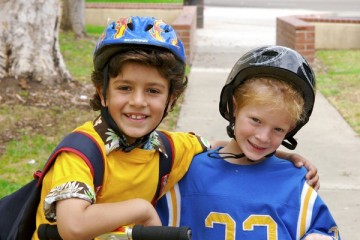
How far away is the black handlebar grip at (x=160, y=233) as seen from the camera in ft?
7.92

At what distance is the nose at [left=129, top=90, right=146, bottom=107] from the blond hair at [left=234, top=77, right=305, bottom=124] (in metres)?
0.44

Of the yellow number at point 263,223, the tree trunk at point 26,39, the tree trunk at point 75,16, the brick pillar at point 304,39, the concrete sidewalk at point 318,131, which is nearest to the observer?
the yellow number at point 263,223

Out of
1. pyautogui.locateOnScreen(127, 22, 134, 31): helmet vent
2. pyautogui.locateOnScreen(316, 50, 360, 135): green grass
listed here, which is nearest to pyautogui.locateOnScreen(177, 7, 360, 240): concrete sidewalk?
pyautogui.locateOnScreen(316, 50, 360, 135): green grass

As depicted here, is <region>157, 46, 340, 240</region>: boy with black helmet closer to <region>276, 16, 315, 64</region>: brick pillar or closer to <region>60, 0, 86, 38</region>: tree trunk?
<region>276, 16, 315, 64</region>: brick pillar

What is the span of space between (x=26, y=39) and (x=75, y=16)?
275 inches

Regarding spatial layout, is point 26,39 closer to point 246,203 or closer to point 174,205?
point 174,205

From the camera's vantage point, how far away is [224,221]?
305 cm

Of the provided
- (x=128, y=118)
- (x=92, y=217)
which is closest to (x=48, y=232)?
(x=92, y=217)

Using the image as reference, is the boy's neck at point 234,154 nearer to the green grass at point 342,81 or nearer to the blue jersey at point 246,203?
the blue jersey at point 246,203

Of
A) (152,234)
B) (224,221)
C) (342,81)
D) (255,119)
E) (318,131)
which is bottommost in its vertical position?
(342,81)

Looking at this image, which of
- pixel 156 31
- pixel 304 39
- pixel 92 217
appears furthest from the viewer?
pixel 304 39

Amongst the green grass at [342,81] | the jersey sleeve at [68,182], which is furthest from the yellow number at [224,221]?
the green grass at [342,81]

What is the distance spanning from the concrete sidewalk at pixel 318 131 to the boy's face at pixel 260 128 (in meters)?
2.79

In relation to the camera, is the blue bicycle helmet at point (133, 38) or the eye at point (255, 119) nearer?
the blue bicycle helmet at point (133, 38)
